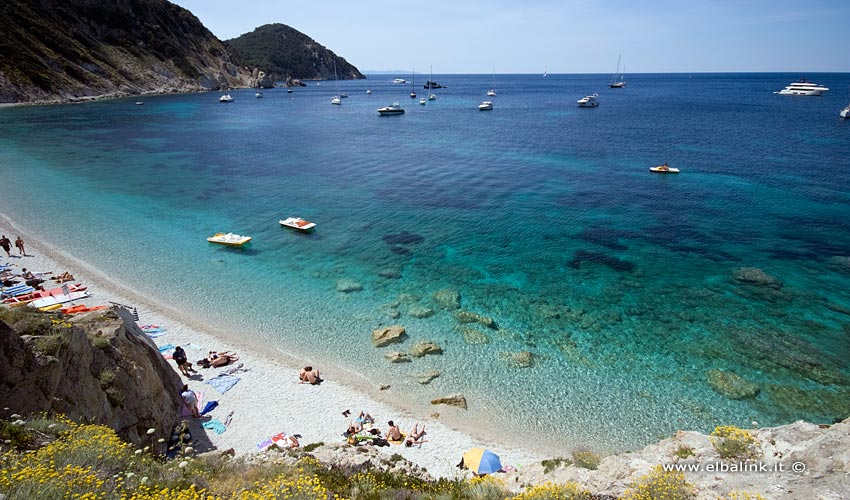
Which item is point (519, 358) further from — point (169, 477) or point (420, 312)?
point (169, 477)

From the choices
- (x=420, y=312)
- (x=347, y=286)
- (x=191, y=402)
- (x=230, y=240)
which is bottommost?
(x=191, y=402)

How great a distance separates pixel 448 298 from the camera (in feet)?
90.7

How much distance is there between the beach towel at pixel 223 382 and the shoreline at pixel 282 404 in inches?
8.8

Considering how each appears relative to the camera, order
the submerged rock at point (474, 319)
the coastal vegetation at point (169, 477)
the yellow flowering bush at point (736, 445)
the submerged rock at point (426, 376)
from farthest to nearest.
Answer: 1. the submerged rock at point (474, 319)
2. the submerged rock at point (426, 376)
3. the yellow flowering bush at point (736, 445)
4. the coastal vegetation at point (169, 477)

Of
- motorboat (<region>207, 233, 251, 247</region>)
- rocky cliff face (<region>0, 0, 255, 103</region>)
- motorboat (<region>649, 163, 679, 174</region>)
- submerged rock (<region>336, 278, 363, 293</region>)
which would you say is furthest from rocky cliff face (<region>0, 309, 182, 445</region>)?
rocky cliff face (<region>0, 0, 255, 103</region>)

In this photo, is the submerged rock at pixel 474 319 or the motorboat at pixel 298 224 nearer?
the submerged rock at pixel 474 319

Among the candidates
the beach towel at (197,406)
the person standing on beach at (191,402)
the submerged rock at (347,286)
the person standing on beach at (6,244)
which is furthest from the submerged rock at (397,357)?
the person standing on beach at (6,244)

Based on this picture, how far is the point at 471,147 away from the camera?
2953 inches

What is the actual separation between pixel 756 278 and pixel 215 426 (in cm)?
3443

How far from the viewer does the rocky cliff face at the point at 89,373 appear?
37.5 feet

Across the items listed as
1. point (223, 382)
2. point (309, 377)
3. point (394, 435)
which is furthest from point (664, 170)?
point (223, 382)

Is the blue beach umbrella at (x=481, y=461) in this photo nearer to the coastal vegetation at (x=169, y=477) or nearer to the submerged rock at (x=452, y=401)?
the coastal vegetation at (x=169, y=477)

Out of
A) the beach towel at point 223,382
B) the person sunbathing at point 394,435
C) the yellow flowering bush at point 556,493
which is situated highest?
the yellow flowering bush at point 556,493

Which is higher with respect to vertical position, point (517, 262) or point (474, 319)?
point (517, 262)
